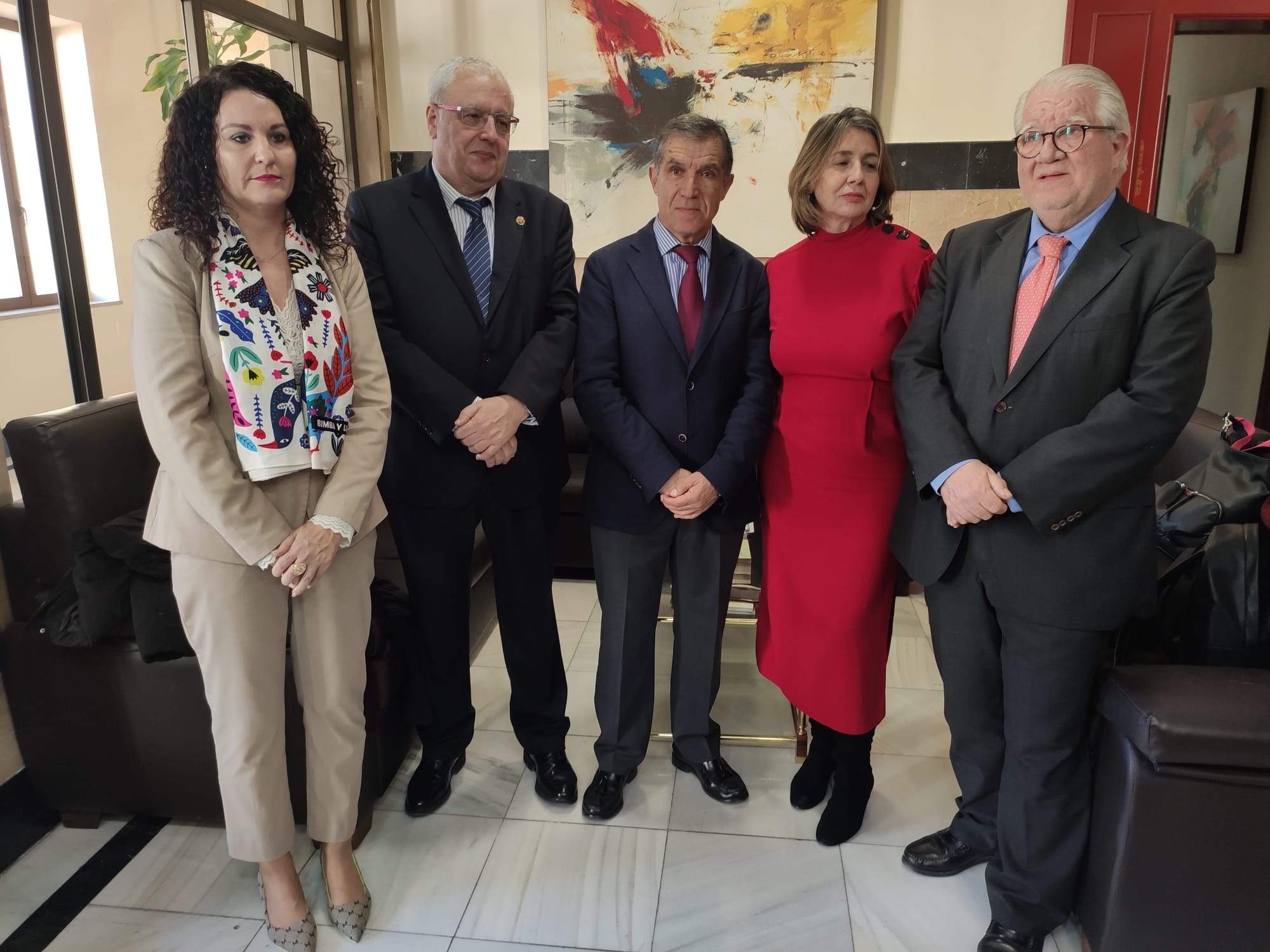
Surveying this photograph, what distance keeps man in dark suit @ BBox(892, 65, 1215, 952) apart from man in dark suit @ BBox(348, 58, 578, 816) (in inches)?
35.7

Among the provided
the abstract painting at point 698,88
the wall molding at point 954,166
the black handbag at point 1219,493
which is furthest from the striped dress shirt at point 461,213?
the abstract painting at point 698,88

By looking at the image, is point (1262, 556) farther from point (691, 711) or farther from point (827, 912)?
point (691, 711)

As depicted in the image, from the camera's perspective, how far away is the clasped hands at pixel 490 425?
1.99 m

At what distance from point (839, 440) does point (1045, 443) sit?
1.57 feet

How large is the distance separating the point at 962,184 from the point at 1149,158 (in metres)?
0.83

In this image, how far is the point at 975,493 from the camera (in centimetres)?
168

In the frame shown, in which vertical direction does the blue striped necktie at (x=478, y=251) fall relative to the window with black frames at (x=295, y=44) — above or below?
below

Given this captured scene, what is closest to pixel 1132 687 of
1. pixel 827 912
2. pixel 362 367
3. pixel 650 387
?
pixel 827 912

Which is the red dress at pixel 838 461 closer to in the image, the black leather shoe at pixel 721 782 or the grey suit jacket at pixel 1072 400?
the grey suit jacket at pixel 1072 400

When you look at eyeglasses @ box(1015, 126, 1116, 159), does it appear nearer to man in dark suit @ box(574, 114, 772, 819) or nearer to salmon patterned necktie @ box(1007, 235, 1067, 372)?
salmon patterned necktie @ box(1007, 235, 1067, 372)

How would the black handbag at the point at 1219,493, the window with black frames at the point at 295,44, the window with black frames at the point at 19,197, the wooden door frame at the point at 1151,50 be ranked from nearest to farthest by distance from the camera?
1. the black handbag at the point at 1219,493
2. the window with black frames at the point at 19,197
3. the window with black frames at the point at 295,44
4. the wooden door frame at the point at 1151,50

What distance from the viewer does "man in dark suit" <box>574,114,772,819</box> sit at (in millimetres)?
2053

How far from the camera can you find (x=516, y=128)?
14.8 ft

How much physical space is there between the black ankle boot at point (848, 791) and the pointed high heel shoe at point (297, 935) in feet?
3.97
